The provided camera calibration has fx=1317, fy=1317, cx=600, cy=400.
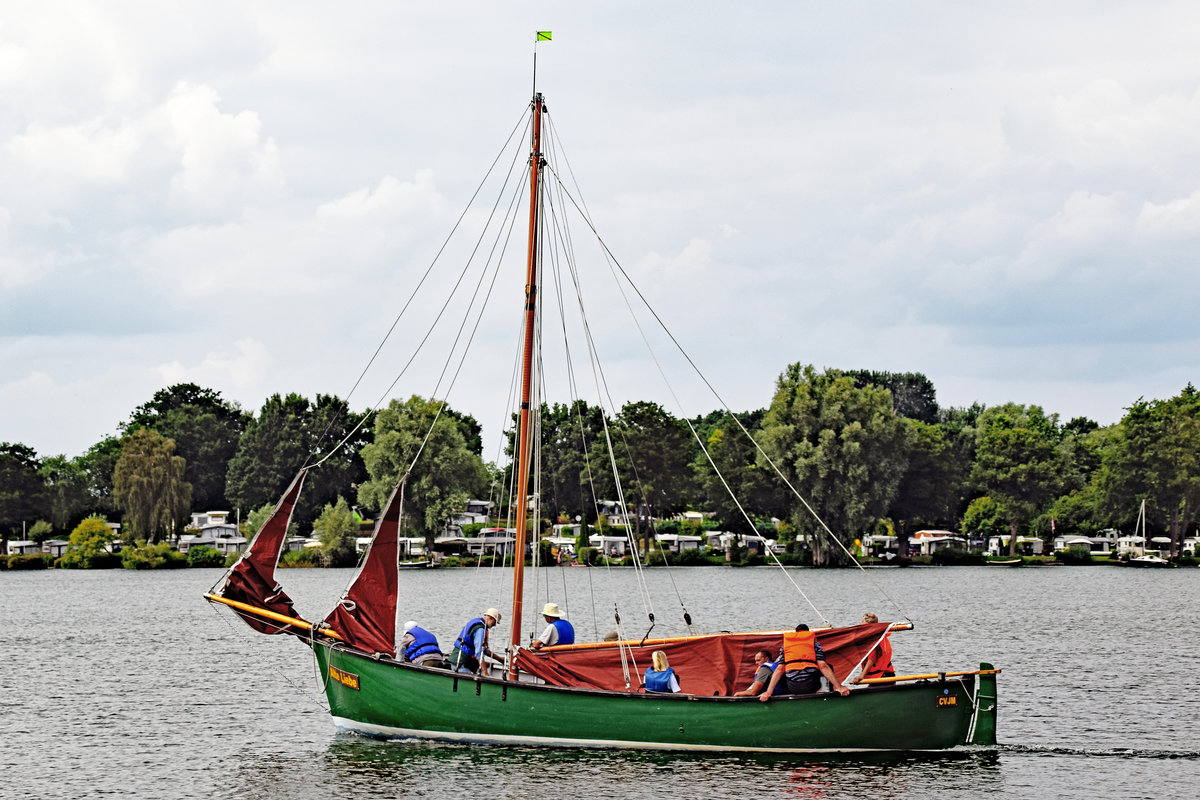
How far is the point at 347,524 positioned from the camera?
122 m

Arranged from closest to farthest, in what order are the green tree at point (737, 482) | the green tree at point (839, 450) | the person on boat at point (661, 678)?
1. the person on boat at point (661, 678)
2. the green tree at point (839, 450)
3. the green tree at point (737, 482)

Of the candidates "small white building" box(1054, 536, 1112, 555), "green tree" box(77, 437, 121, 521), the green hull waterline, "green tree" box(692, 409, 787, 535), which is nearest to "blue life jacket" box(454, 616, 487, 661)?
the green hull waterline

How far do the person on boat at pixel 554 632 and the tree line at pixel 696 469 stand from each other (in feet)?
228

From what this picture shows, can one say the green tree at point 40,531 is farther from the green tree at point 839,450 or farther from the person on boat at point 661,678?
the person on boat at point 661,678

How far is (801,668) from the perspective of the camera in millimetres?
25922

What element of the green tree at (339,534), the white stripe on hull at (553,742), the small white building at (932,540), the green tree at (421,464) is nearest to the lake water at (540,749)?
the white stripe on hull at (553,742)

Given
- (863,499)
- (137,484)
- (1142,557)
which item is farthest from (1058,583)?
(137,484)

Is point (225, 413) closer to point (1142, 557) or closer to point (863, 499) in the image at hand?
point (863, 499)

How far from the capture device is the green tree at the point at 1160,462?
397ft

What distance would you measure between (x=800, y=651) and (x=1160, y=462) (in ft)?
353

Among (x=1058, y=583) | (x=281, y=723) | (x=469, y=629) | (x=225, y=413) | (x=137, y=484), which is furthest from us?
(x=225, y=413)

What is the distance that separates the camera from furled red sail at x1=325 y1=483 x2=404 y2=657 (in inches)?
1142

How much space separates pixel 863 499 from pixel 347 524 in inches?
1857

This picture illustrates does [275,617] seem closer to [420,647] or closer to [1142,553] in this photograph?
[420,647]
